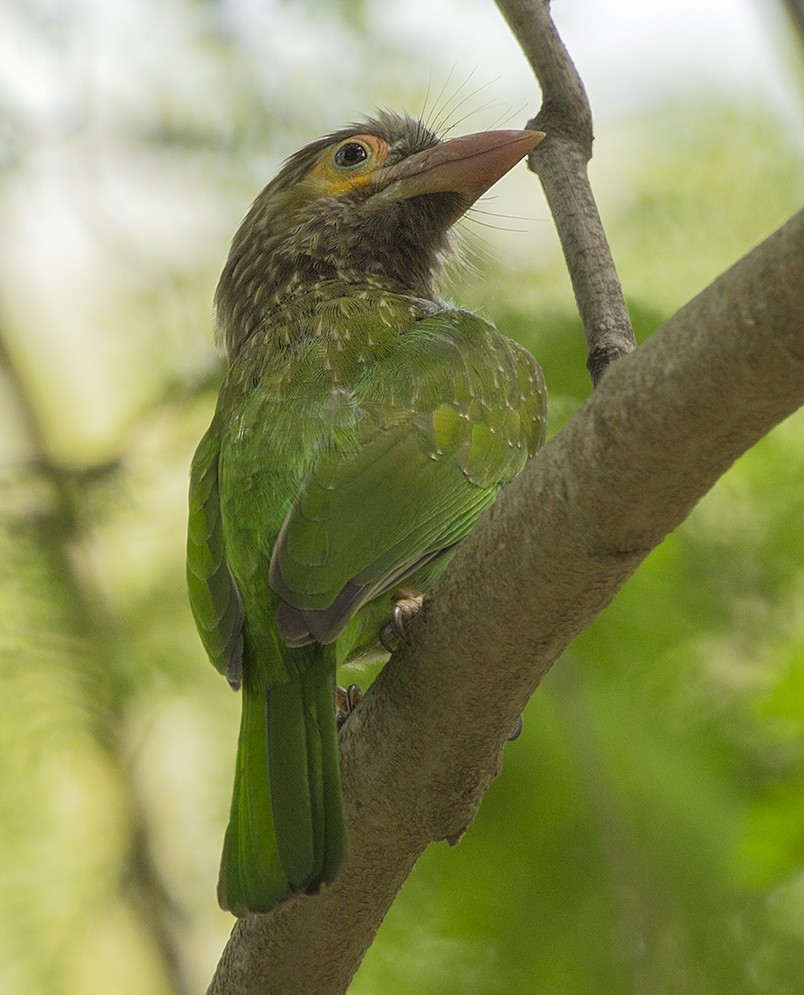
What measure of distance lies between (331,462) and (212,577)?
0.34 meters

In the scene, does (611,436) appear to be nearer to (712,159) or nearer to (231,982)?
(231,982)

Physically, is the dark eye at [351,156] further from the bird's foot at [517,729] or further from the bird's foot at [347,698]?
the bird's foot at [517,729]

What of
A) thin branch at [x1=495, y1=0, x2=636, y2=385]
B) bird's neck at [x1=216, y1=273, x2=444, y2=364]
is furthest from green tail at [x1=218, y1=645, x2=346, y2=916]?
bird's neck at [x1=216, y1=273, x2=444, y2=364]

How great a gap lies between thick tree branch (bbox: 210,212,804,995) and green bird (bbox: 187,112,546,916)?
156mm

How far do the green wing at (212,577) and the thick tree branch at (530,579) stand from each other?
0.27 metres

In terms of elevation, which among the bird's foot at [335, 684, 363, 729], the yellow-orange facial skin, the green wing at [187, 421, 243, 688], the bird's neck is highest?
the yellow-orange facial skin

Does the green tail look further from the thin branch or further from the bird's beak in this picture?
the bird's beak

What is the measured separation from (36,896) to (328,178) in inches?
93.0

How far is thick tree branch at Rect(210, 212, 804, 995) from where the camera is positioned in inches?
62.3

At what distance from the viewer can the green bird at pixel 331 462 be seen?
2.23m

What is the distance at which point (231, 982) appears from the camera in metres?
2.43

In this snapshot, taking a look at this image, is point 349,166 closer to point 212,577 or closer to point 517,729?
point 212,577

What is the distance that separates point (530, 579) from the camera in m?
1.90

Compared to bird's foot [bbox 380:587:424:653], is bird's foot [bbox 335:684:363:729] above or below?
above
